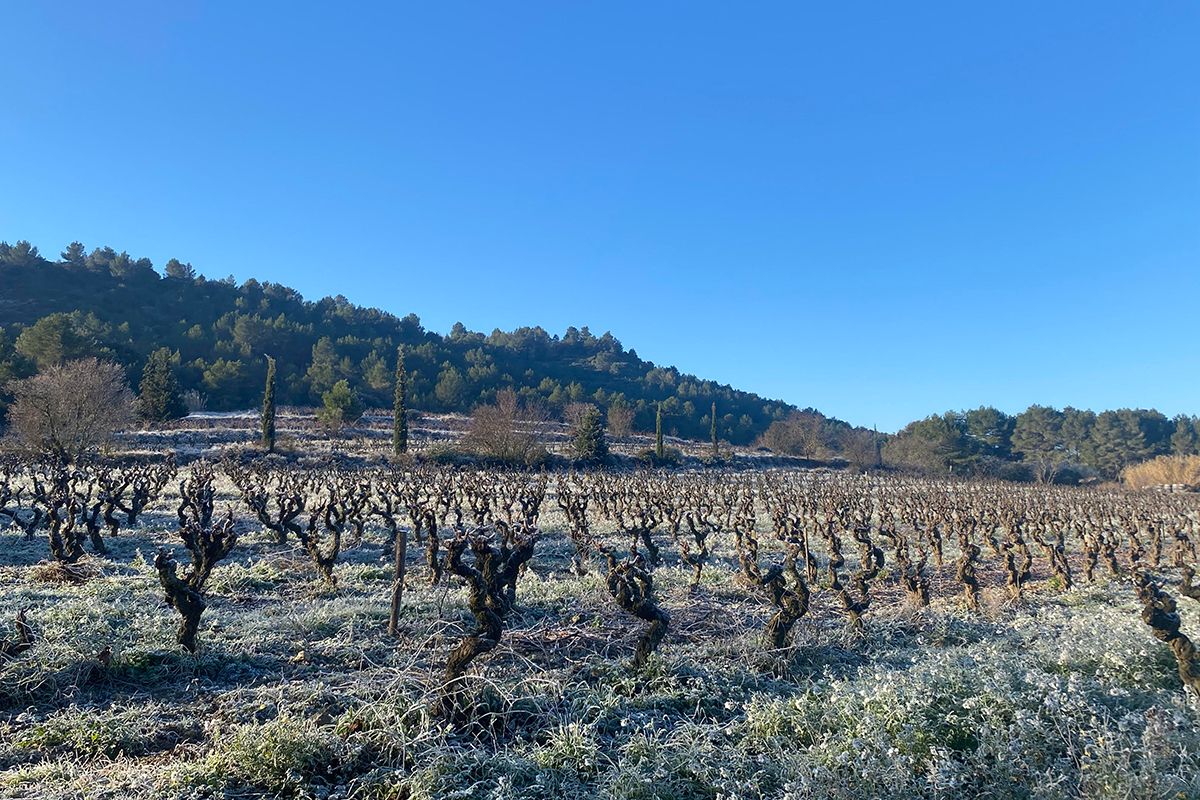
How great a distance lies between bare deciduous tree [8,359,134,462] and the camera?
2803 cm

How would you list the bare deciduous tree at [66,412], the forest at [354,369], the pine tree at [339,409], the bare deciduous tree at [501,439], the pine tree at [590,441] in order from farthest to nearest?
the forest at [354,369] → the pine tree at [339,409] → the pine tree at [590,441] → the bare deciduous tree at [501,439] → the bare deciduous tree at [66,412]

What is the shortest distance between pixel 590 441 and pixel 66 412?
26590mm

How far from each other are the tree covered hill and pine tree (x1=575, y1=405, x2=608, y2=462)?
69.3 feet

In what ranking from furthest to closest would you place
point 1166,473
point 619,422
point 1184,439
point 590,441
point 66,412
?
1. point 1184,439
2. point 619,422
3. point 1166,473
4. point 590,441
5. point 66,412

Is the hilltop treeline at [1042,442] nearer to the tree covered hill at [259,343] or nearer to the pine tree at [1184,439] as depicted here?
the pine tree at [1184,439]

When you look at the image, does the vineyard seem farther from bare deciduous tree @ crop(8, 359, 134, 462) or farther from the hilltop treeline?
the hilltop treeline

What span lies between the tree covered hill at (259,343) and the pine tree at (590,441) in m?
21.1

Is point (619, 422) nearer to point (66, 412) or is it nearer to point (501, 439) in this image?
point (501, 439)

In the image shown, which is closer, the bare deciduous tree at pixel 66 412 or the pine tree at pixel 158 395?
the bare deciduous tree at pixel 66 412

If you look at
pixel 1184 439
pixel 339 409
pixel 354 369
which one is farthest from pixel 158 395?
pixel 1184 439

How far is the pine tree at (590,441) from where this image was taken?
135ft

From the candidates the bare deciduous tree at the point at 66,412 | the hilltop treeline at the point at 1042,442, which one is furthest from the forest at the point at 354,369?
the bare deciduous tree at the point at 66,412

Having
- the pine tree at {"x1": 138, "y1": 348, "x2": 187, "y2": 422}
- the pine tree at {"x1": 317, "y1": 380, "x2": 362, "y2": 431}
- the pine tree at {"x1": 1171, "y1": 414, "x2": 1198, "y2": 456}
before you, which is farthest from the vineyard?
the pine tree at {"x1": 1171, "y1": 414, "x2": 1198, "y2": 456}

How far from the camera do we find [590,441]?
4131 centimetres
